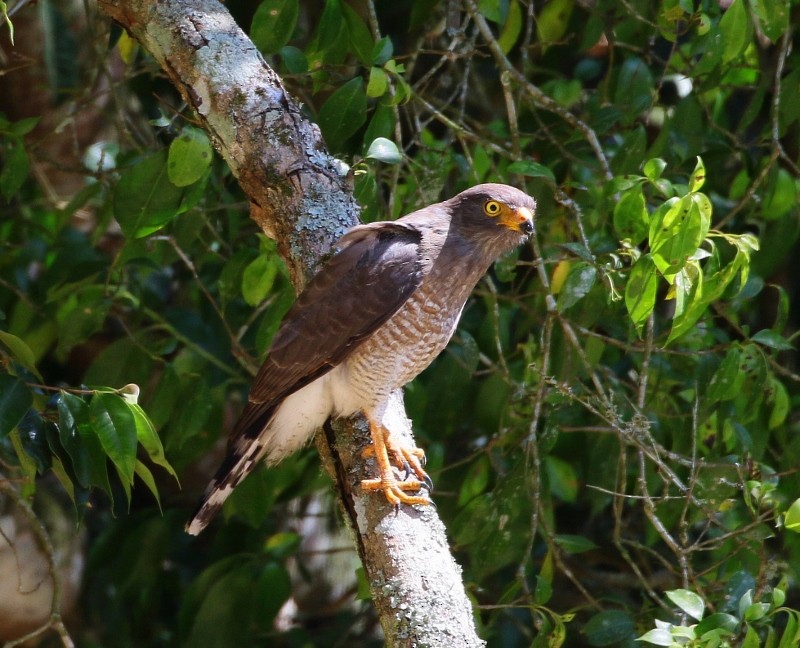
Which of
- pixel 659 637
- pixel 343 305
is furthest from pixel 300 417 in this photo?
pixel 659 637

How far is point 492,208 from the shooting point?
125 inches

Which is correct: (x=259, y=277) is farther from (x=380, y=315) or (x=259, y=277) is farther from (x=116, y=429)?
(x=116, y=429)

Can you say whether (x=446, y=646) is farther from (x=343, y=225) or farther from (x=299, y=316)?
(x=343, y=225)

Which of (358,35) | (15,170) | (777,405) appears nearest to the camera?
(358,35)

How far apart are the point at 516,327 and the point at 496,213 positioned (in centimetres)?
127

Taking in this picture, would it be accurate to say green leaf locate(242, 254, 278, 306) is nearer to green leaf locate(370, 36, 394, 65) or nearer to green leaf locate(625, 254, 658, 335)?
→ green leaf locate(370, 36, 394, 65)

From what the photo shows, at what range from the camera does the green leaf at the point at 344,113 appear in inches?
127

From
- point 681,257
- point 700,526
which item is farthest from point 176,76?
point 700,526

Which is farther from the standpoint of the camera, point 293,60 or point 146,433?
point 293,60

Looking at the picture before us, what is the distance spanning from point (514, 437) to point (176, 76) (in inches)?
71.8

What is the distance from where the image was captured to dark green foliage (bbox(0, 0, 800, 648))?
2820 mm

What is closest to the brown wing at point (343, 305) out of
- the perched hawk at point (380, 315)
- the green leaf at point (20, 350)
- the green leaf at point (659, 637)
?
the perched hawk at point (380, 315)

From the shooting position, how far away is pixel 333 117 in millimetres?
3254

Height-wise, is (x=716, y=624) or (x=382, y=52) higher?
(x=382, y=52)
